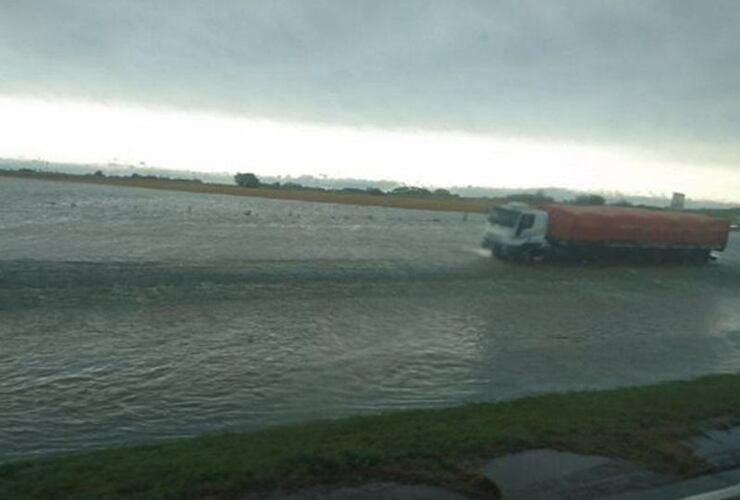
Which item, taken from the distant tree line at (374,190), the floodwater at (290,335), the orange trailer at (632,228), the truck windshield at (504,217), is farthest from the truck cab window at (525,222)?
the distant tree line at (374,190)

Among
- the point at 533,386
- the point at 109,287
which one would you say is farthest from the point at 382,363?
the point at 109,287

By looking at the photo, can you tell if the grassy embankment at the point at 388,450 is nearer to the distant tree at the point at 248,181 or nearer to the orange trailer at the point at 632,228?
the orange trailer at the point at 632,228

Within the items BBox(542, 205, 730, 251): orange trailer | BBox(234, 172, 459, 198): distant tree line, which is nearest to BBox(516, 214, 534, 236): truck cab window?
BBox(542, 205, 730, 251): orange trailer

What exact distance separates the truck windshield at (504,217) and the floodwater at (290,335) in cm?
289

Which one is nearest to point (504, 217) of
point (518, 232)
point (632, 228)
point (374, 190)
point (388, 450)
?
point (518, 232)

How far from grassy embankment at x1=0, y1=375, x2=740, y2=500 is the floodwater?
1.45 metres

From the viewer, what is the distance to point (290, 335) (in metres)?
13.5

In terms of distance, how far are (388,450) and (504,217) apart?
25553 millimetres

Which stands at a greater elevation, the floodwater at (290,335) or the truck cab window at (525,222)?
the truck cab window at (525,222)

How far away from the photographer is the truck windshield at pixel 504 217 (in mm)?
30155

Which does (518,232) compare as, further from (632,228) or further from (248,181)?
(248,181)

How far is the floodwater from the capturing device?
9.00 m

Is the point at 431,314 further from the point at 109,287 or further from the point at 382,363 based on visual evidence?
the point at 109,287

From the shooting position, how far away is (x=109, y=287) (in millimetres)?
16984
